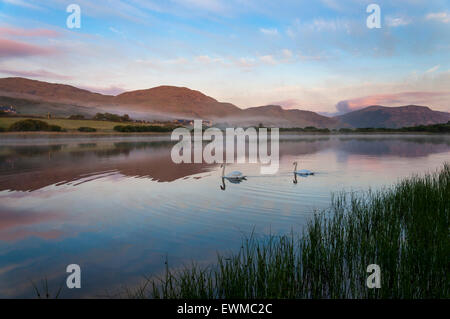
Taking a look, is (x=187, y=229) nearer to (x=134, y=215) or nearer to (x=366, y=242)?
(x=134, y=215)

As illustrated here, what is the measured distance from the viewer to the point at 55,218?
10570 mm

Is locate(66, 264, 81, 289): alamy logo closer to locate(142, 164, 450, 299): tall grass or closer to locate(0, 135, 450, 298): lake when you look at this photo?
locate(0, 135, 450, 298): lake

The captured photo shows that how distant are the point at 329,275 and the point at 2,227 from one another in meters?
9.88

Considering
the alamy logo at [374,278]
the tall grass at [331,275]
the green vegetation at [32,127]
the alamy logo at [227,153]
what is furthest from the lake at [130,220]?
the green vegetation at [32,127]

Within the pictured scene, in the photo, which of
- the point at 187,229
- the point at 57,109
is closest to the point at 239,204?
the point at 187,229

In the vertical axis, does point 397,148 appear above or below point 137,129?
below

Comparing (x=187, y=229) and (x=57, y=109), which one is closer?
(x=187, y=229)

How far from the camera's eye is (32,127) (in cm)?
8019

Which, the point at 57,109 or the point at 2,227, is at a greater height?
the point at 57,109

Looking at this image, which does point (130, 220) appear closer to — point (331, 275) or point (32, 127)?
point (331, 275)

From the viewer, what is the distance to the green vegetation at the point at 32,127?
77.8 metres

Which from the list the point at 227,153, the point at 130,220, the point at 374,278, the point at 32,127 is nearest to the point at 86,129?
the point at 32,127

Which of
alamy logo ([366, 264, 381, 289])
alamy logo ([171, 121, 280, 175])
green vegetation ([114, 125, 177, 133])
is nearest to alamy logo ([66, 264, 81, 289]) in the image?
alamy logo ([366, 264, 381, 289])

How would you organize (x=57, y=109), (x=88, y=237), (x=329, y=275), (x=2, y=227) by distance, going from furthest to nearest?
(x=57, y=109) < (x=2, y=227) < (x=88, y=237) < (x=329, y=275)
